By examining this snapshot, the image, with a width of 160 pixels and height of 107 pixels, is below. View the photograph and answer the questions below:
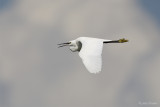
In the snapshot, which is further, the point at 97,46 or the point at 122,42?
the point at 122,42

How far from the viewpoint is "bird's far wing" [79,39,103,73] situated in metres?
26.3

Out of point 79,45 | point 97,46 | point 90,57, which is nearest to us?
point 90,57

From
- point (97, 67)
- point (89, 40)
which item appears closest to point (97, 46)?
point (89, 40)

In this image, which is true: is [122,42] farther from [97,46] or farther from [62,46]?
[97,46]

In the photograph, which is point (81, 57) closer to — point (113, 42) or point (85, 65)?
point (85, 65)

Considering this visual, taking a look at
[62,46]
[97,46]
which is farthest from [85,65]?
[62,46]

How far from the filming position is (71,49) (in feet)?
117

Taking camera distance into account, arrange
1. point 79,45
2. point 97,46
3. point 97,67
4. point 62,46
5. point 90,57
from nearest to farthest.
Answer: point 97,67
point 90,57
point 97,46
point 79,45
point 62,46

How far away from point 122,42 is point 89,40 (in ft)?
23.7

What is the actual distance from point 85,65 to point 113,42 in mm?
11875

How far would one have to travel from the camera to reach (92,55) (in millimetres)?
28250

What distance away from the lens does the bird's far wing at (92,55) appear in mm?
26336

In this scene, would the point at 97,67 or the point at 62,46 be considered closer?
the point at 97,67

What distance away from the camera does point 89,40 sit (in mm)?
31906
